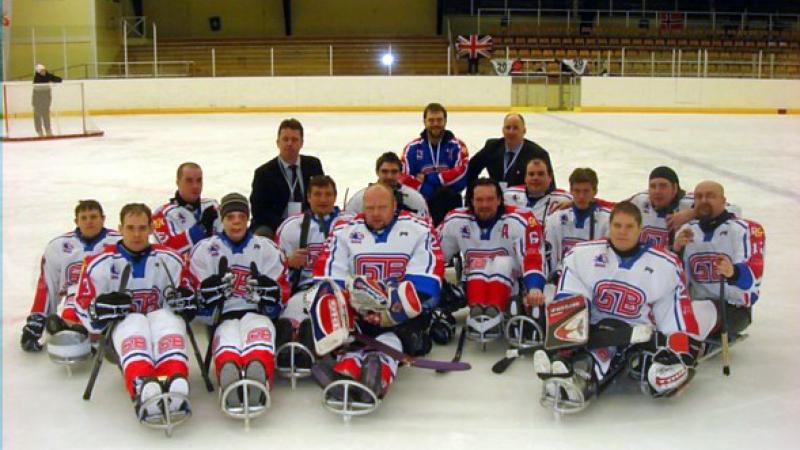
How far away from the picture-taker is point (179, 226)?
4.82 m

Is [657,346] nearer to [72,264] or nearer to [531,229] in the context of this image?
[531,229]

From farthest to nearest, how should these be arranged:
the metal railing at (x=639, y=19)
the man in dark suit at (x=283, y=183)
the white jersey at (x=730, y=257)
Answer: the metal railing at (x=639, y=19) < the man in dark suit at (x=283, y=183) < the white jersey at (x=730, y=257)

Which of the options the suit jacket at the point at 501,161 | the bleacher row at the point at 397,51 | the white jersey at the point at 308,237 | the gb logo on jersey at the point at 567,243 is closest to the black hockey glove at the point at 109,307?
the white jersey at the point at 308,237

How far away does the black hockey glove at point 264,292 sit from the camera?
3.79m

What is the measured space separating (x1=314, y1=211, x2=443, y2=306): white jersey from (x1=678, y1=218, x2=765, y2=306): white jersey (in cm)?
125

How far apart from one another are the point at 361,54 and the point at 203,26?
5503 mm

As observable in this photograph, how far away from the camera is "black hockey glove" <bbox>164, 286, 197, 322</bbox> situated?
11.9 feet

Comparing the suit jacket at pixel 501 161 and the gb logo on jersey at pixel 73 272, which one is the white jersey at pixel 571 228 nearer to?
the suit jacket at pixel 501 161

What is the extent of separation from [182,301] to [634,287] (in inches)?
→ 73.9

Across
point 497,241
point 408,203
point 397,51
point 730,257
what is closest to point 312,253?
point 408,203

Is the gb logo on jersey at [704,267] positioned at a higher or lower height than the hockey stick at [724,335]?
higher

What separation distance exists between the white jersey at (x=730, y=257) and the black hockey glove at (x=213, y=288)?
2.13m

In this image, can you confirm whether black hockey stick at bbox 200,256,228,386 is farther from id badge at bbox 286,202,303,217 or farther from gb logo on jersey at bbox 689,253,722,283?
gb logo on jersey at bbox 689,253,722,283

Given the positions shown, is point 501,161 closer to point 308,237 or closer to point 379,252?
point 308,237
